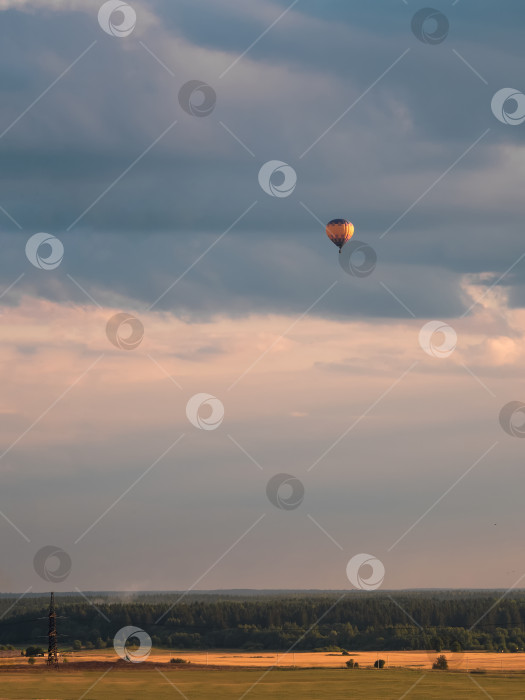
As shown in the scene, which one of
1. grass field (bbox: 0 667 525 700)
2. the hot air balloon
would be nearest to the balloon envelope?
the hot air balloon

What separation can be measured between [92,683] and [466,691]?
135 feet

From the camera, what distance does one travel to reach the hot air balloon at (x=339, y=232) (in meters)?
138

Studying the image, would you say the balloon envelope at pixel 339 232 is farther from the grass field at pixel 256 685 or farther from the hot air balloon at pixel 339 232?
the grass field at pixel 256 685

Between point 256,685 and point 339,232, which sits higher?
point 339,232

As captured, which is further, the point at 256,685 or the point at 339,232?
the point at 339,232

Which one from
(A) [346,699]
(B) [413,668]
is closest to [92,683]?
(A) [346,699]

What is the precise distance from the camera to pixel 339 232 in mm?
137625

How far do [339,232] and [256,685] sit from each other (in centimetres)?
5331

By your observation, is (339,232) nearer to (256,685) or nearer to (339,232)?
(339,232)

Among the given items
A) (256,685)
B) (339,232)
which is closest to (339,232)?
(339,232)

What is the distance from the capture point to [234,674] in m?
147

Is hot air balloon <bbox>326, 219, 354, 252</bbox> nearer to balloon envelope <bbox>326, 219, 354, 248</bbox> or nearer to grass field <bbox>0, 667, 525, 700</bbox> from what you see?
balloon envelope <bbox>326, 219, 354, 248</bbox>

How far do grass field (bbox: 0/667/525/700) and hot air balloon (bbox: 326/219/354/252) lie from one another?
50.9 meters

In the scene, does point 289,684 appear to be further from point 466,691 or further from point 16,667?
point 16,667
